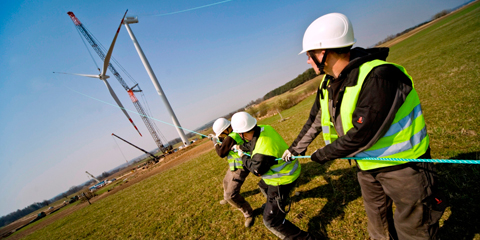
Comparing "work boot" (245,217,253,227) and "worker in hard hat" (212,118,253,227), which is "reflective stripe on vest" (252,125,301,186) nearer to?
"worker in hard hat" (212,118,253,227)

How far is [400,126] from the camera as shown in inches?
68.8

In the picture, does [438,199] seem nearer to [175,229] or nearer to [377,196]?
[377,196]

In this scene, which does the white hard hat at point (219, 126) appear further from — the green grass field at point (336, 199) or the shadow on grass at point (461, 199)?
the shadow on grass at point (461, 199)

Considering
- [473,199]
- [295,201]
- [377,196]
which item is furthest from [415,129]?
[295,201]

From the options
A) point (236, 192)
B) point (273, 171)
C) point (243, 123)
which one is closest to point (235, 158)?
point (236, 192)

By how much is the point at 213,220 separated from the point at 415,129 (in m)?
5.75

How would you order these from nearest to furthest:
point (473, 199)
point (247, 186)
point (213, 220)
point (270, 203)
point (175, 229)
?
point (473, 199), point (270, 203), point (213, 220), point (175, 229), point (247, 186)

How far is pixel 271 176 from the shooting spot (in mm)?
3375

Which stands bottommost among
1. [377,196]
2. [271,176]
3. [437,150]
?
[437,150]

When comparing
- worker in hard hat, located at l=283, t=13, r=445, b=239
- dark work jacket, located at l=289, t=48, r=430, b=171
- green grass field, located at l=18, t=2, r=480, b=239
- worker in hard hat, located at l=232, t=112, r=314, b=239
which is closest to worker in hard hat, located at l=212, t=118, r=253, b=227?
green grass field, located at l=18, t=2, r=480, b=239

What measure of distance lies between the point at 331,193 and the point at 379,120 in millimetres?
3789

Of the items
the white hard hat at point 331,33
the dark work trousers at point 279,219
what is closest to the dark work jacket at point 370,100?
the white hard hat at point 331,33

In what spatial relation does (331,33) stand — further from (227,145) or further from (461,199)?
(461,199)

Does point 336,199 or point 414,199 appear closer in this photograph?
point 414,199
